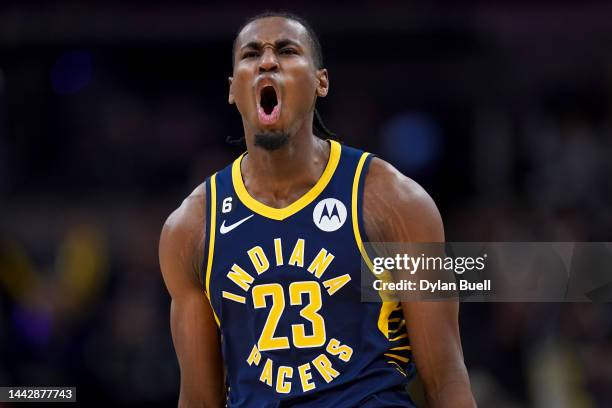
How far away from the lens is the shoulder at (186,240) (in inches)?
176

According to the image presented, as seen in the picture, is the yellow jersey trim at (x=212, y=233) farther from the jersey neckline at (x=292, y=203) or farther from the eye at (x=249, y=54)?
the eye at (x=249, y=54)

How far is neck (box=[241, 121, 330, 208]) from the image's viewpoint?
447cm

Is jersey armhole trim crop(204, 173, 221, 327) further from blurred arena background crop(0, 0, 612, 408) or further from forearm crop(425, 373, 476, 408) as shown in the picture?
blurred arena background crop(0, 0, 612, 408)

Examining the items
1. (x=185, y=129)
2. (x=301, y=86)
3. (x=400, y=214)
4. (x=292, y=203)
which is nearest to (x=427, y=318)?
(x=400, y=214)

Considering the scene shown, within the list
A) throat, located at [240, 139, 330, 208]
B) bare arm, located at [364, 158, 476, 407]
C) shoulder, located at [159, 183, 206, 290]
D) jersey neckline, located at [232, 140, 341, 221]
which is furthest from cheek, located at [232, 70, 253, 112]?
bare arm, located at [364, 158, 476, 407]

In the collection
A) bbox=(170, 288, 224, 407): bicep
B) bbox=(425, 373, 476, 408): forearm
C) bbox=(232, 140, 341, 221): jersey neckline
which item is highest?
bbox=(232, 140, 341, 221): jersey neckline

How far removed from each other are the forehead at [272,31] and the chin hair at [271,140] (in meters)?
0.40

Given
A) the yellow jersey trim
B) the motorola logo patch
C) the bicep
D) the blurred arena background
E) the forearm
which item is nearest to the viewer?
the forearm

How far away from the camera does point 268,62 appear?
4.35m

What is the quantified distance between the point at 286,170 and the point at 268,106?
0.28 metres

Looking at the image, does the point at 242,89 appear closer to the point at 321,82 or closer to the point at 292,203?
the point at 321,82

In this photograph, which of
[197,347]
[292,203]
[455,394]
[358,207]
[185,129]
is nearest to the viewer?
[455,394]

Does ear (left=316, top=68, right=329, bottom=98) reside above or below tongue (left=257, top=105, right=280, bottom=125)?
above

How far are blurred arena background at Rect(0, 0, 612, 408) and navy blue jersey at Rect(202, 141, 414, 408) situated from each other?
4.56 m
